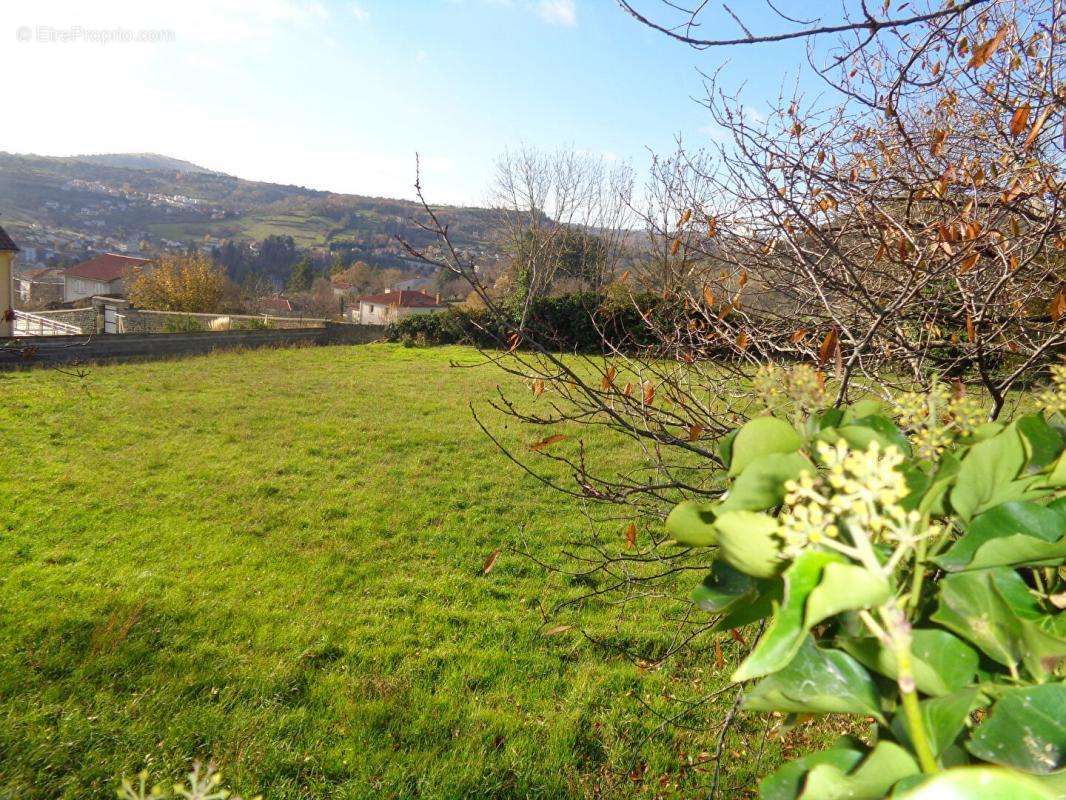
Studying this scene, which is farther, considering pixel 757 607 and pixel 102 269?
pixel 102 269

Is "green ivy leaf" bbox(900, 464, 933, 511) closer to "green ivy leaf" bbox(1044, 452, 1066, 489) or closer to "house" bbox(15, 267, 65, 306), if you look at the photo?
"green ivy leaf" bbox(1044, 452, 1066, 489)

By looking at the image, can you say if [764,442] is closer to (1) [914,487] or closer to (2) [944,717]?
(1) [914,487]

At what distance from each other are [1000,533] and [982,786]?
29 centimetres

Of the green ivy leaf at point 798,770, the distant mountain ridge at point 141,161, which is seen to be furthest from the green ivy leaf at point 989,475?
the distant mountain ridge at point 141,161

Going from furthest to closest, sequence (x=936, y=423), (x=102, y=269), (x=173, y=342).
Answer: (x=102, y=269)
(x=173, y=342)
(x=936, y=423)

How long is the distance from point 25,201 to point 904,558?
98.0 meters

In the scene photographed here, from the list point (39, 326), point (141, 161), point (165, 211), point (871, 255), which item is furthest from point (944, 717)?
point (141, 161)

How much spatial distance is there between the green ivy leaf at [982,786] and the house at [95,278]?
56961 mm

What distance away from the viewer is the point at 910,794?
0.35m

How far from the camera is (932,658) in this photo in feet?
1.52

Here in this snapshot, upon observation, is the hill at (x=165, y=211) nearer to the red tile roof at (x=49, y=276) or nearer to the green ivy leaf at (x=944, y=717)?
the red tile roof at (x=49, y=276)

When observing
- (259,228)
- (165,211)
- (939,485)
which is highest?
(165,211)

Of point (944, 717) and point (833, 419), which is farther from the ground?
point (833, 419)

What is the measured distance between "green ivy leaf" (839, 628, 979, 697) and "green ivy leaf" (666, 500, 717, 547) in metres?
0.16
